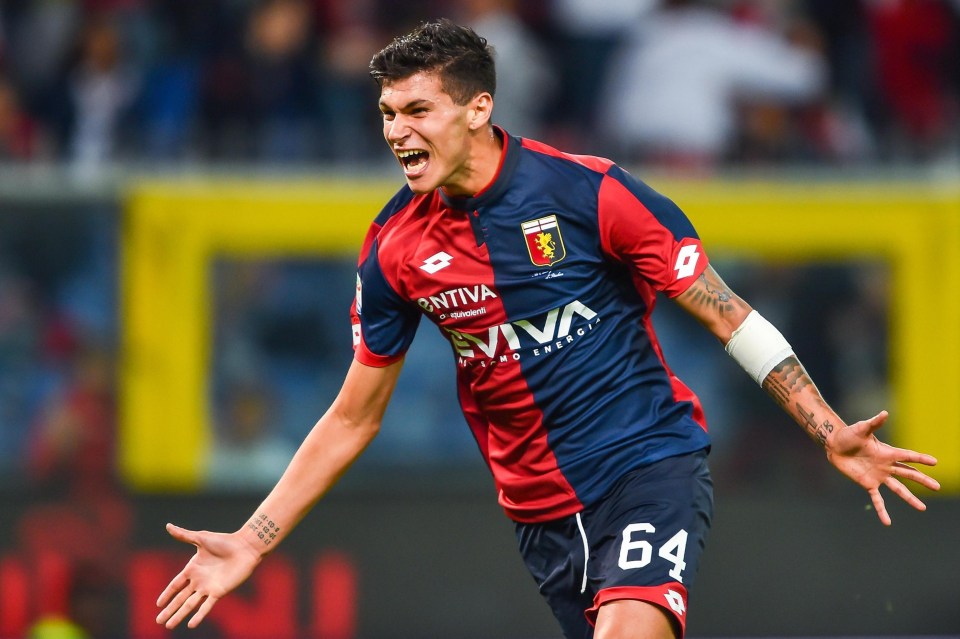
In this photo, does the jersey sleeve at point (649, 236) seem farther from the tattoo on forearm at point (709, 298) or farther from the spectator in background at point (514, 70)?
the spectator in background at point (514, 70)

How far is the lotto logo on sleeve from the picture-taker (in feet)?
14.7

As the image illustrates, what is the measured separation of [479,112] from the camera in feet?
15.1

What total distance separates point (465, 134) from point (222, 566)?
1.47 metres

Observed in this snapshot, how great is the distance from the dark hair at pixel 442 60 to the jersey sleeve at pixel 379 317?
0.54 metres

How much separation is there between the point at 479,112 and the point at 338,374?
13.8 feet

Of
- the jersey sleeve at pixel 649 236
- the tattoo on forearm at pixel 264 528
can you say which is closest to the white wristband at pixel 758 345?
the jersey sleeve at pixel 649 236

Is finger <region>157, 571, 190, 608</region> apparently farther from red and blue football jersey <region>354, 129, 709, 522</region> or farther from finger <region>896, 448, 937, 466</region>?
finger <region>896, 448, 937, 466</region>

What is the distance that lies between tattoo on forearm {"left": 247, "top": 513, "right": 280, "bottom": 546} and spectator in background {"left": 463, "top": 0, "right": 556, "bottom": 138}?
15.9 feet

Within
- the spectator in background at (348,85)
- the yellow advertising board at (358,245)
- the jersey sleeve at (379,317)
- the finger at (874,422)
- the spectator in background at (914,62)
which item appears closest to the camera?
the finger at (874,422)

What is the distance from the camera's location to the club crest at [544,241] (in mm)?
4570

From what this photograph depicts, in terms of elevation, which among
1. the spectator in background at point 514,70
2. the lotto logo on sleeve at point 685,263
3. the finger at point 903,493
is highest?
the spectator in background at point 514,70

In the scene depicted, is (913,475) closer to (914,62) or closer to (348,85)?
(348,85)

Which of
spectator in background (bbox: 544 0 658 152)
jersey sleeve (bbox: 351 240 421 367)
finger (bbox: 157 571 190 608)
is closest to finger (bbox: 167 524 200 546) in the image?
finger (bbox: 157 571 190 608)

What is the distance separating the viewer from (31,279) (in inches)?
341
